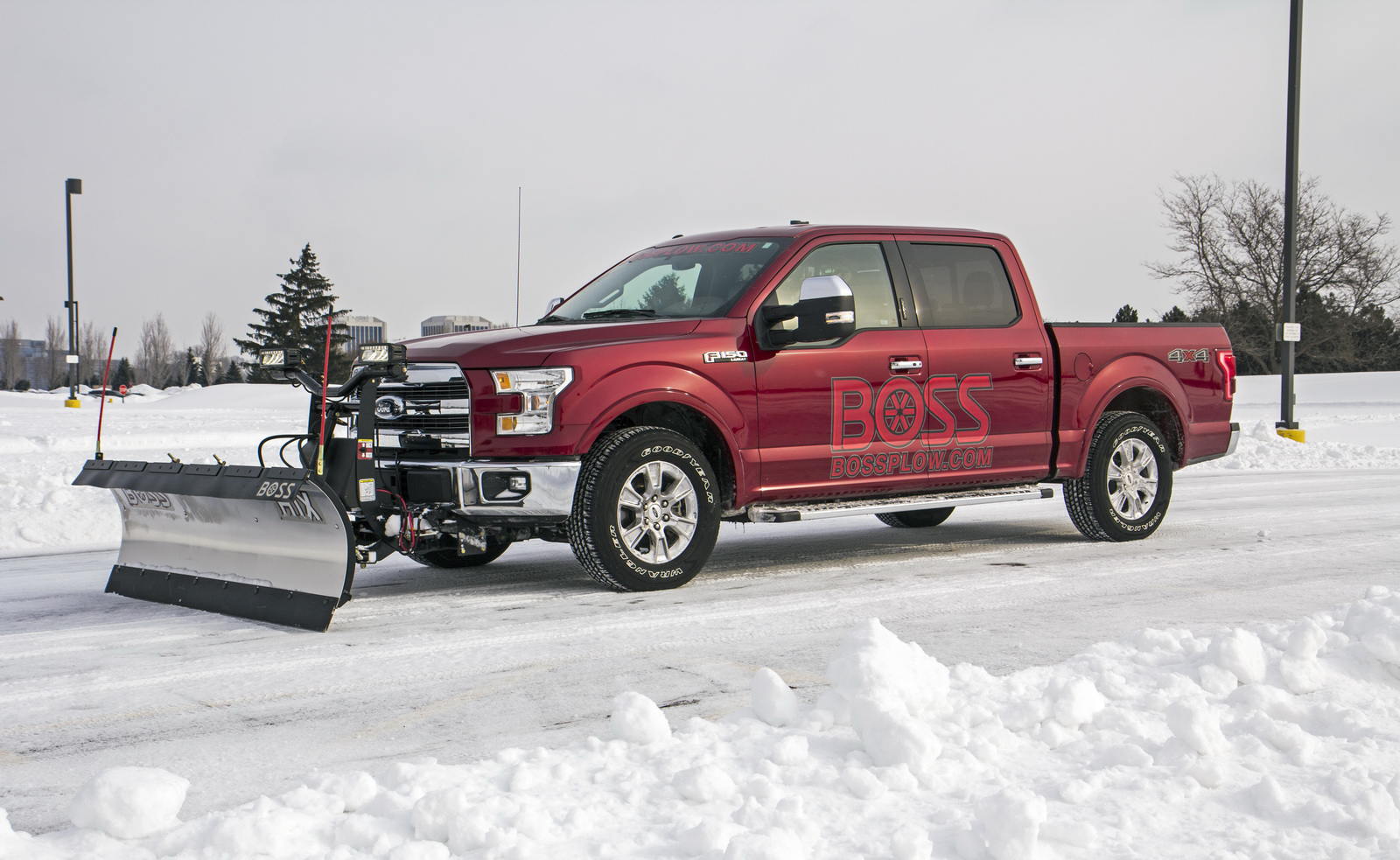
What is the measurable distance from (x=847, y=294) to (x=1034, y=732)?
10.7ft

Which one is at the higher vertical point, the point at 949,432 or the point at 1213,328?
→ the point at 1213,328

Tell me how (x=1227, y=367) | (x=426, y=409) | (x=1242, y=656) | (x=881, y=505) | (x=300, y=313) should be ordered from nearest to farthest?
(x=1242, y=656) → (x=426, y=409) → (x=881, y=505) → (x=1227, y=367) → (x=300, y=313)

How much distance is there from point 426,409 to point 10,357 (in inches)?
3902

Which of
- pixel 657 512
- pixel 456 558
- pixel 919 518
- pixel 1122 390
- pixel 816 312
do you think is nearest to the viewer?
pixel 657 512

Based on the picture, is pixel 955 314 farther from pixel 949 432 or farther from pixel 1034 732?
pixel 1034 732

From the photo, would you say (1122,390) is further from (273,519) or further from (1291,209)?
(1291,209)

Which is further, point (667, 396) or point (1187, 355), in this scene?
point (1187, 355)

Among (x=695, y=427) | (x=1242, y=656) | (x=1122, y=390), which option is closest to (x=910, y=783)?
(x=1242, y=656)

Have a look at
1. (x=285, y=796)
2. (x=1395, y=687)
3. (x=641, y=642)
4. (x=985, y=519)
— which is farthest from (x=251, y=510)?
(x=985, y=519)

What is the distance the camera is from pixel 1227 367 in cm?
912

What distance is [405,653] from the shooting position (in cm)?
502

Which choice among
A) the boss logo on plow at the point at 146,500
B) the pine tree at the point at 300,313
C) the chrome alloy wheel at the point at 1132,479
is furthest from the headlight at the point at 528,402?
the pine tree at the point at 300,313

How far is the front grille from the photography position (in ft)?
19.9

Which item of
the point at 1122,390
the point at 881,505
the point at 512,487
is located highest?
the point at 1122,390
